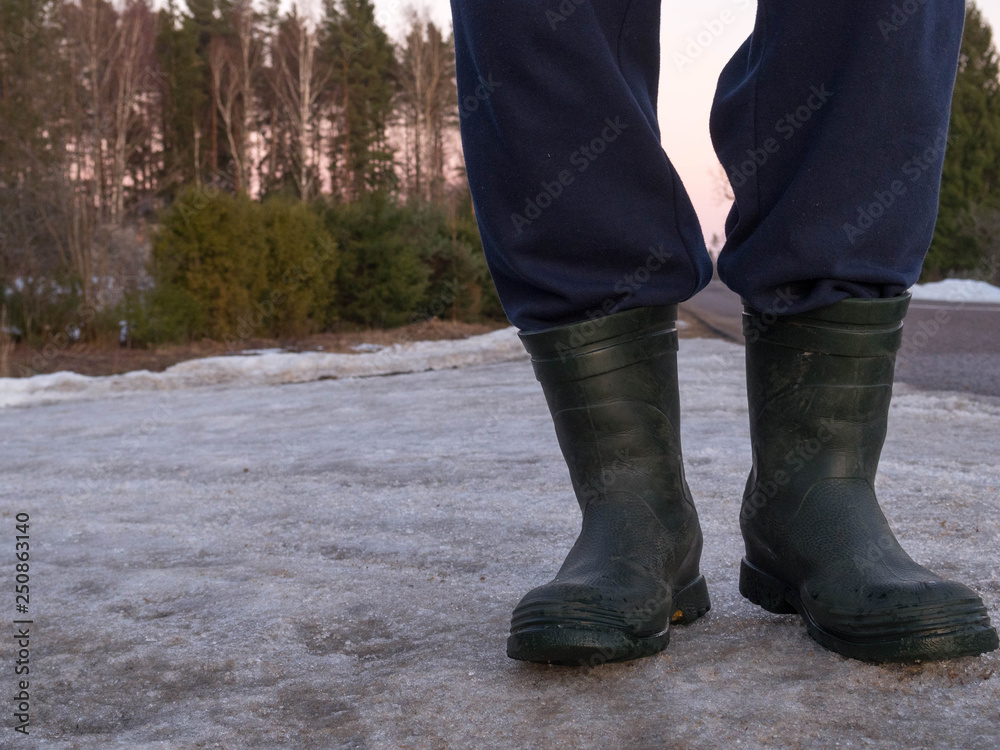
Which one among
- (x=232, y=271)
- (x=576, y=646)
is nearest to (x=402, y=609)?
(x=576, y=646)

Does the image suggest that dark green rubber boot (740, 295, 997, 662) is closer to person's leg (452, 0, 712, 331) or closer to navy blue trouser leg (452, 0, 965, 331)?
navy blue trouser leg (452, 0, 965, 331)

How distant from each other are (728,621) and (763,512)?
136 mm

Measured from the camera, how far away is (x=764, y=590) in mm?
995

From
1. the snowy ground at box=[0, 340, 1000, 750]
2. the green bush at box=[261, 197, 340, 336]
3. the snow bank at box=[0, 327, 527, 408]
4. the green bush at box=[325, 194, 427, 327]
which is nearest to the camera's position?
the snowy ground at box=[0, 340, 1000, 750]

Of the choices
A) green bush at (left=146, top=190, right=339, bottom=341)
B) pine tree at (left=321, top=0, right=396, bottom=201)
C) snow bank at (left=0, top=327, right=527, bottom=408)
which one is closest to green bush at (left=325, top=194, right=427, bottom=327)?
green bush at (left=146, top=190, right=339, bottom=341)

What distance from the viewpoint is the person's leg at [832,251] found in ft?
2.92

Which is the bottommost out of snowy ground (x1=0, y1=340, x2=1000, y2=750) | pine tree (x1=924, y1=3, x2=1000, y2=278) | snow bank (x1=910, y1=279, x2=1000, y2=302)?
snowy ground (x1=0, y1=340, x2=1000, y2=750)

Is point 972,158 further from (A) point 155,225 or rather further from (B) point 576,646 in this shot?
(B) point 576,646

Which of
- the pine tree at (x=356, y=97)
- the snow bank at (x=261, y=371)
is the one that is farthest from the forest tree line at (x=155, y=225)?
the snow bank at (x=261, y=371)

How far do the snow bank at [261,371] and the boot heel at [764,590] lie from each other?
448cm

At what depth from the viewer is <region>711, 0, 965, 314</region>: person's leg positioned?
892 mm

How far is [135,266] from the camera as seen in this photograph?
10336 mm

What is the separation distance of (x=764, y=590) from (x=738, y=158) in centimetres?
52

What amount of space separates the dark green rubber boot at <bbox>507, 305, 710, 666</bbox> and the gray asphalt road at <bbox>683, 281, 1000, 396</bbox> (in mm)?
3217
